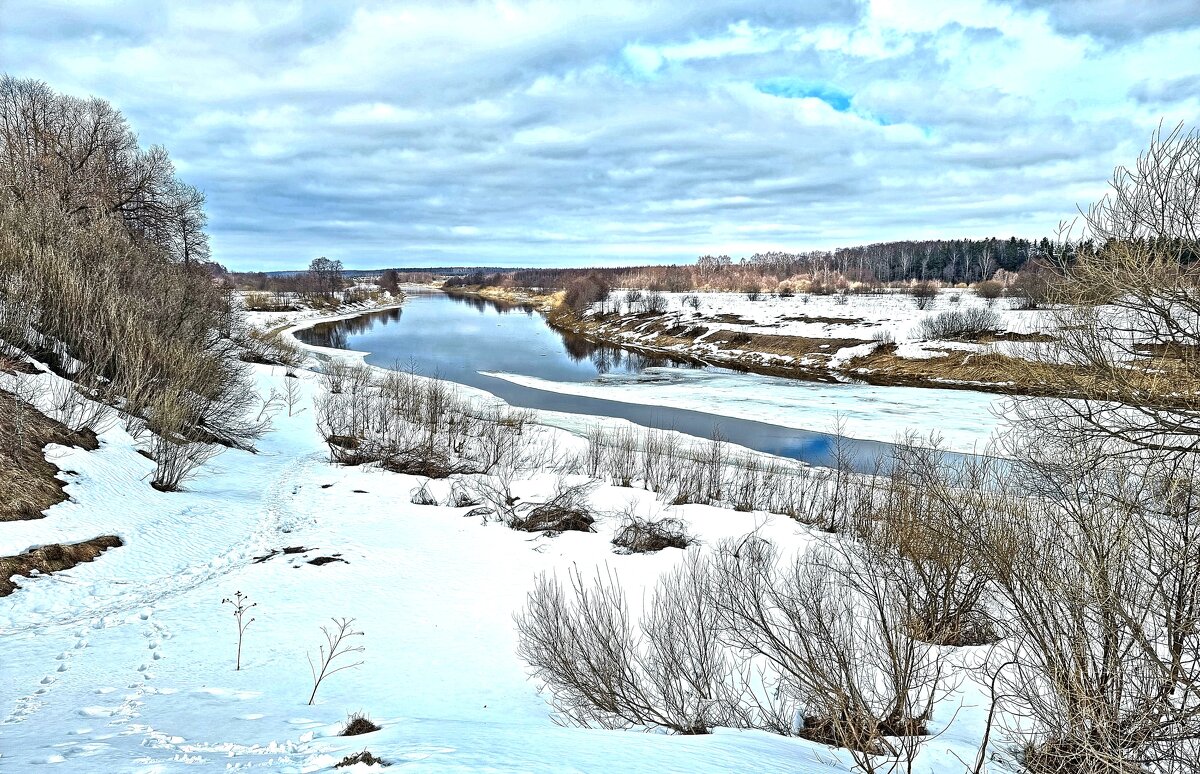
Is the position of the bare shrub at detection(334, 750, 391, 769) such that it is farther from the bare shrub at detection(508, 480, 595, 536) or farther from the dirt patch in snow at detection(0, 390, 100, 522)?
the bare shrub at detection(508, 480, 595, 536)

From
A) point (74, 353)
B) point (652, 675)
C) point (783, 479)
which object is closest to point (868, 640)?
point (652, 675)

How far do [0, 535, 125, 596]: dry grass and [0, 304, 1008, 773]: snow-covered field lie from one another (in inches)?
6.8

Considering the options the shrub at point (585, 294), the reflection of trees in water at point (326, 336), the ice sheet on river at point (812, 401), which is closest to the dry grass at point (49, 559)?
the ice sheet on river at point (812, 401)

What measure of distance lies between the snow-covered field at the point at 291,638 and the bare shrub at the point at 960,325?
3414 cm

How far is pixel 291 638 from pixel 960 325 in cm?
4670

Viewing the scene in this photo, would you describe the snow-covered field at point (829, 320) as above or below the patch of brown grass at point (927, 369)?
above

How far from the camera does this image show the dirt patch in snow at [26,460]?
1005 cm

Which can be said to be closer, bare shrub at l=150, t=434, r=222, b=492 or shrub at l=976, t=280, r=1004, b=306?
bare shrub at l=150, t=434, r=222, b=492

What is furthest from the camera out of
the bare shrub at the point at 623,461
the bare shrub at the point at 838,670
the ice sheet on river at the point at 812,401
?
the ice sheet on river at the point at 812,401

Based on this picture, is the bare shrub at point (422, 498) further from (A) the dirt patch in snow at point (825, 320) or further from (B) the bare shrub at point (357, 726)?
(A) the dirt patch in snow at point (825, 320)

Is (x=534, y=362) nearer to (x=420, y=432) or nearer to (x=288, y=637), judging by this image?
(x=420, y=432)

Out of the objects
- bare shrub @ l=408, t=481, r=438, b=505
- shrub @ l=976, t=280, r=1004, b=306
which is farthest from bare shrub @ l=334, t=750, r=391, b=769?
shrub @ l=976, t=280, r=1004, b=306

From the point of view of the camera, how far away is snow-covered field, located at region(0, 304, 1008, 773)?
5.24 metres

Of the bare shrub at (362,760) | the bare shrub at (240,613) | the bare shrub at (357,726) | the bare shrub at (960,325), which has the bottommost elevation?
the bare shrub at (240,613)
